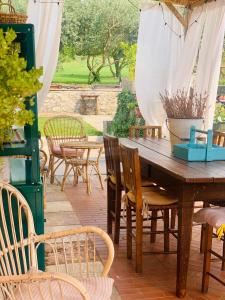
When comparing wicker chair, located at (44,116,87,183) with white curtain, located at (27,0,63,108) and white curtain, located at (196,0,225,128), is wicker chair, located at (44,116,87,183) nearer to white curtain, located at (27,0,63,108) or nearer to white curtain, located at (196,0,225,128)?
white curtain, located at (27,0,63,108)

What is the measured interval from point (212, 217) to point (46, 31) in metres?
3.00

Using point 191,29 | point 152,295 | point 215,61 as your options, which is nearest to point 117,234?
point 152,295

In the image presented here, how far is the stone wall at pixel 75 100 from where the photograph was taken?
9.12 m

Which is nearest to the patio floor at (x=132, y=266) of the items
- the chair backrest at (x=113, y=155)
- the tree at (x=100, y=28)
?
the chair backrest at (x=113, y=155)

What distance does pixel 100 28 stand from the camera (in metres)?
8.19

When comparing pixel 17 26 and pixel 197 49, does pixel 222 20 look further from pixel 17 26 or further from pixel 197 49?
pixel 17 26

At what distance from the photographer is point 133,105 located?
709 centimetres

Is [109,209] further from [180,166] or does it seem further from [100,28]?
[100,28]

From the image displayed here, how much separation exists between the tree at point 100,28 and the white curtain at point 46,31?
3.44 m

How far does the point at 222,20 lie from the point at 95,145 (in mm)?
2048

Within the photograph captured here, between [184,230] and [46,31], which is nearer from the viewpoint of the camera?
[184,230]

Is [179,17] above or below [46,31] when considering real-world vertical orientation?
above

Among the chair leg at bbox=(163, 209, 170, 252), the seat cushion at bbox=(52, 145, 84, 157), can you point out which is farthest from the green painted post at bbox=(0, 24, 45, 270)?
the seat cushion at bbox=(52, 145, 84, 157)

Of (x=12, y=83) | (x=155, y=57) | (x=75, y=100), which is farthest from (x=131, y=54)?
(x=12, y=83)
